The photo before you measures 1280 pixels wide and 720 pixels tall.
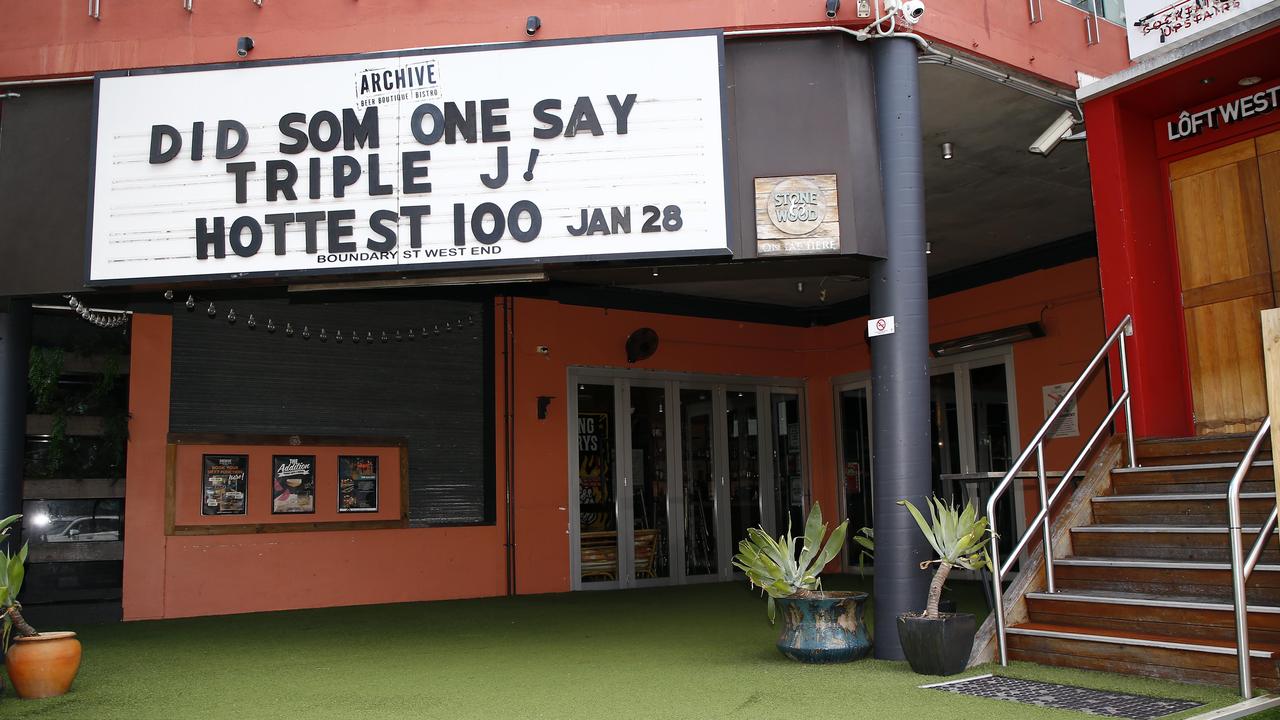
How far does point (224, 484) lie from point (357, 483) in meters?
1.20

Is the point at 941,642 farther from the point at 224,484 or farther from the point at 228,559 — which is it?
the point at 224,484

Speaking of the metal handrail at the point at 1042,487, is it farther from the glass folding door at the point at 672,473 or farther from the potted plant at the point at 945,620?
the glass folding door at the point at 672,473

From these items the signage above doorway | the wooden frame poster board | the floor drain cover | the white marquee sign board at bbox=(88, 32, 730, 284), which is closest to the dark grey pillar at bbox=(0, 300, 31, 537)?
the white marquee sign board at bbox=(88, 32, 730, 284)

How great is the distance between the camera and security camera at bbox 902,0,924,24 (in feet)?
19.6

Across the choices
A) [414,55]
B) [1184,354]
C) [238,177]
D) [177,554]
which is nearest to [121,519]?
[177,554]

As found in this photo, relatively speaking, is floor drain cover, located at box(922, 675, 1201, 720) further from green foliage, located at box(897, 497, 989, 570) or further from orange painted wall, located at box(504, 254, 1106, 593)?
orange painted wall, located at box(504, 254, 1106, 593)

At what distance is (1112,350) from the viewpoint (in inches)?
262

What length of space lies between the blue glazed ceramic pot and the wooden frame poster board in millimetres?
5363

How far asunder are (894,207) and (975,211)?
3903 millimetres

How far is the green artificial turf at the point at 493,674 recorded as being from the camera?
14.9ft

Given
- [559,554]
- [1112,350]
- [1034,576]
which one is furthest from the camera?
[559,554]

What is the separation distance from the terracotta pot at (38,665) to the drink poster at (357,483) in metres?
4.50

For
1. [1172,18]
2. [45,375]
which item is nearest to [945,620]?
[1172,18]

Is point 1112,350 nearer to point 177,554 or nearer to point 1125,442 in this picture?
point 1125,442
